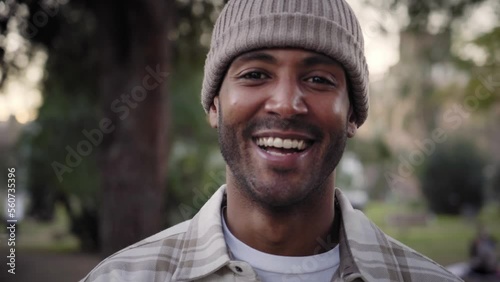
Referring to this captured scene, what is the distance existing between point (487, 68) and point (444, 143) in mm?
19223

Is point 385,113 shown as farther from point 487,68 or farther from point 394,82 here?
point 487,68

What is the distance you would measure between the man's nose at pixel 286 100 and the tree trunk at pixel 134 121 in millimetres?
5625

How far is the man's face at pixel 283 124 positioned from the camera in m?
2.59

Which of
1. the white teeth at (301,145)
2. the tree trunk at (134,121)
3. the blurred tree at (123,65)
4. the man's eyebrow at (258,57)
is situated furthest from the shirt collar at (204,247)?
the tree trunk at (134,121)

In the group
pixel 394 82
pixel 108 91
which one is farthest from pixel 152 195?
pixel 394 82

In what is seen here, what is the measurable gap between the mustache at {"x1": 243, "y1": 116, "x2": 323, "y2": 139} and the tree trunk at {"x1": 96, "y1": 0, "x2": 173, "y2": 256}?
220 inches

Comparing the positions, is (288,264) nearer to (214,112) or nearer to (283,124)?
(283,124)

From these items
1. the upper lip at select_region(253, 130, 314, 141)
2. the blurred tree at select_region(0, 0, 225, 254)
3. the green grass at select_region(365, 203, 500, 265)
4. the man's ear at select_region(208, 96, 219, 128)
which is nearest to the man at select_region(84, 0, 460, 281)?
the upper lip at select_region(253, 130, 314, 141)

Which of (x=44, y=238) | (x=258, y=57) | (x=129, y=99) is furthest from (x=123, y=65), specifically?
(x=44, y=238)

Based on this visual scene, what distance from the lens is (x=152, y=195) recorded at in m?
8.17

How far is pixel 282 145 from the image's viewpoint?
260cm

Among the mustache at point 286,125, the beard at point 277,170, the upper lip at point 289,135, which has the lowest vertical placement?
the beard at point 277,170

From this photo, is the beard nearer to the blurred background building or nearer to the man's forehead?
the man's forehead

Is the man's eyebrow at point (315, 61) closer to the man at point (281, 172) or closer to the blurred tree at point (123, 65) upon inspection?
the man at point (281, 172)
